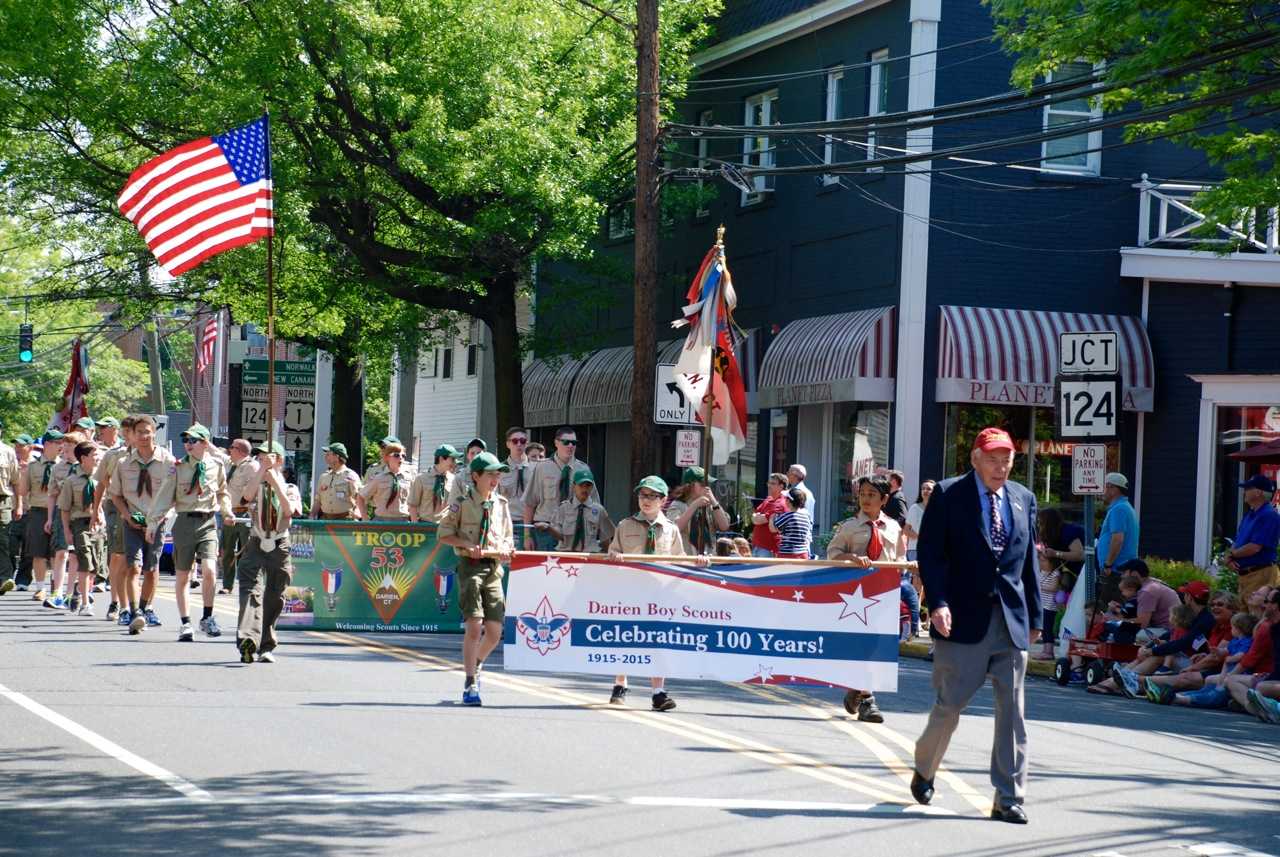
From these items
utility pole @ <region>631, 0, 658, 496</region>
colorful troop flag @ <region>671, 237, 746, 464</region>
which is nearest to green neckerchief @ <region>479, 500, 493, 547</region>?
colorful troop flag @ <region>671, 237, 746, 464</region>

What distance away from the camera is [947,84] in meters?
26.1

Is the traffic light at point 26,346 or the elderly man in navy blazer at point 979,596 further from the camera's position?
the traffic light at point 26,346

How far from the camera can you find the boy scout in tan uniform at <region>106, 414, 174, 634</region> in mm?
17500

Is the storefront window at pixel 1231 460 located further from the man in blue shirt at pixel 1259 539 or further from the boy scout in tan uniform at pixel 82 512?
the boy scout in tan uniform at pixel 82 512

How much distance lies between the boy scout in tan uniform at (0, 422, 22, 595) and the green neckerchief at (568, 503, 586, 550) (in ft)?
21.6

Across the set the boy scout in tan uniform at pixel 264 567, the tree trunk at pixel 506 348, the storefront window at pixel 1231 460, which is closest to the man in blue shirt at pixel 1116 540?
the storefront window at pixel 1231 460

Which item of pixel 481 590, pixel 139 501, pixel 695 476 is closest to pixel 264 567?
pixel 481 590

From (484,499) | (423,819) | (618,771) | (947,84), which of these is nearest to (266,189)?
(484,499)

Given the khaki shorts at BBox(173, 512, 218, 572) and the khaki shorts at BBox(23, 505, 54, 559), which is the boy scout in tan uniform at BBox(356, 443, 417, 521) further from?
the khaki shorts at BBox(173, 512, 218, 572)

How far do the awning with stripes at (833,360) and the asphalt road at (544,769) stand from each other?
36.7ft

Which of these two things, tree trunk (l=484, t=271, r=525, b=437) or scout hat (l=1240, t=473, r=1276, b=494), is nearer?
scout hat (l=1240, t=473, r=1276, b=494)

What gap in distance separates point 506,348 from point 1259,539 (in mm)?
14696

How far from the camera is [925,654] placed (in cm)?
1950

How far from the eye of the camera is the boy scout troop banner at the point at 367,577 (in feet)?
60.8
